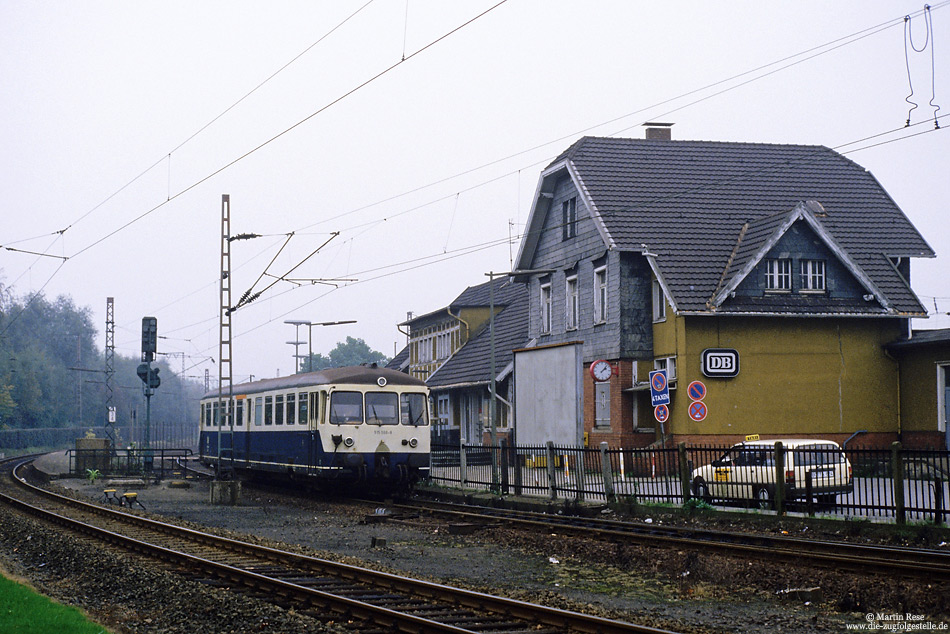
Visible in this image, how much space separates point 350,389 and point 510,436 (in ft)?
49.0

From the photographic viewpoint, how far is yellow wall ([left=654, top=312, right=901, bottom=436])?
98.6 feet

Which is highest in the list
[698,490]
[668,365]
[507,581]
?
[668,365]

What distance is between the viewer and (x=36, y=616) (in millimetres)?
10109

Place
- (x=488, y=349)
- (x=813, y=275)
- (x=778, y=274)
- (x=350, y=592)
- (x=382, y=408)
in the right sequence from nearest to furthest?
(x=350, y=592) → (x=382, y=408) → (x=778, y=274) → (x=813, y=275) → (x=488, y=349)

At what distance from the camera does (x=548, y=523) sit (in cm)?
1834

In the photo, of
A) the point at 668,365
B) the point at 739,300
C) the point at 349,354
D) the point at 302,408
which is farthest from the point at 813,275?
the point at 349,354

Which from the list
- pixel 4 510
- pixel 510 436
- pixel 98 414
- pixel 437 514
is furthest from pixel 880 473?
pixel 98 414

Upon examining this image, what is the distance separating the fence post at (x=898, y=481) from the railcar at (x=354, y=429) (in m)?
12.7

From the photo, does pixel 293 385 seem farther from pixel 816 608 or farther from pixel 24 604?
pixel 816 608

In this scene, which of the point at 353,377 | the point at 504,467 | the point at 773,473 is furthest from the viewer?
the point at 353,377

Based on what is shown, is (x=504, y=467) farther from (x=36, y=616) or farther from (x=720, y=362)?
(x=36, y=616)

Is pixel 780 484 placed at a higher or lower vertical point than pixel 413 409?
lower

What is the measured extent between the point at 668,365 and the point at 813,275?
494 cm

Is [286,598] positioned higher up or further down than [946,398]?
further down
